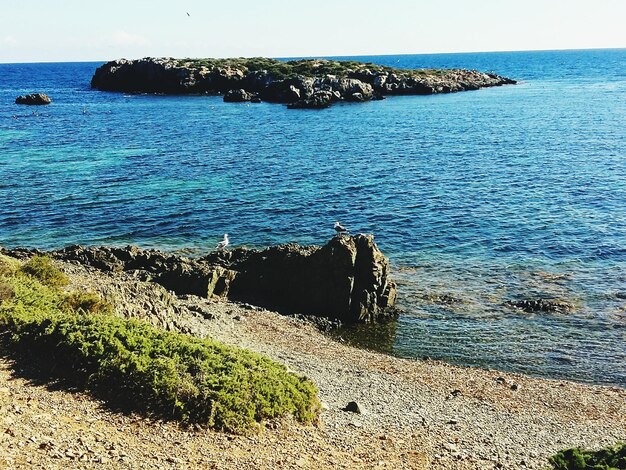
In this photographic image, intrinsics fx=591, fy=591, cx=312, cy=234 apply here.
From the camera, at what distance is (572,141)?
78750 millimetres

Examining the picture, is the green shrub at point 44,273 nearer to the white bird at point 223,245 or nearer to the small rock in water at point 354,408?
the white bird at point 223,245

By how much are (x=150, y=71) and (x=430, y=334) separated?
507 ft

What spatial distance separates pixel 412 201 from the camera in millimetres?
53219

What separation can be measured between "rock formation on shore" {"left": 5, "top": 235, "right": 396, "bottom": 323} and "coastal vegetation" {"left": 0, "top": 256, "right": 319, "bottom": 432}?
483 inches

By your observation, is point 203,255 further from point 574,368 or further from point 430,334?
point 574,368

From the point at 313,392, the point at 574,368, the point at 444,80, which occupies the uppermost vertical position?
the point at 444,80

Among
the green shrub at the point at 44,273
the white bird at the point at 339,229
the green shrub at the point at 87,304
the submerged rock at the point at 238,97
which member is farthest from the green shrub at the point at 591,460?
the submerged rock at the point at 238,97

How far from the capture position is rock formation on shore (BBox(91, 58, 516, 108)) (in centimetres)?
13738

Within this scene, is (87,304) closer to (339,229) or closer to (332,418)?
(332,418)

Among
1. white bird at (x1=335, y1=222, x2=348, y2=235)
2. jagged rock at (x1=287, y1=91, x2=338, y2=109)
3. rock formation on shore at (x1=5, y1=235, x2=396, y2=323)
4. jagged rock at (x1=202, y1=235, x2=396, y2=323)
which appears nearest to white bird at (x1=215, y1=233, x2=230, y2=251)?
rock formation on shore at (x1=5, y1=235, x2=396, y2=323)

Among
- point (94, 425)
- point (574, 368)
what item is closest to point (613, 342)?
point (574, 368)

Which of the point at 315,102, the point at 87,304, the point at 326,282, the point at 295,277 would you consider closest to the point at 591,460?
the point at 87,304

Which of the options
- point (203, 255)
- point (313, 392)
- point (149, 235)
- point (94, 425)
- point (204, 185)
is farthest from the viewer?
point (204, 185)

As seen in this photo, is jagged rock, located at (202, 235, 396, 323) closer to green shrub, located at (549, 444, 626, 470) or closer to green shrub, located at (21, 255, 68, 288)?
green shrub, located at (21, 255, 68, 288)
